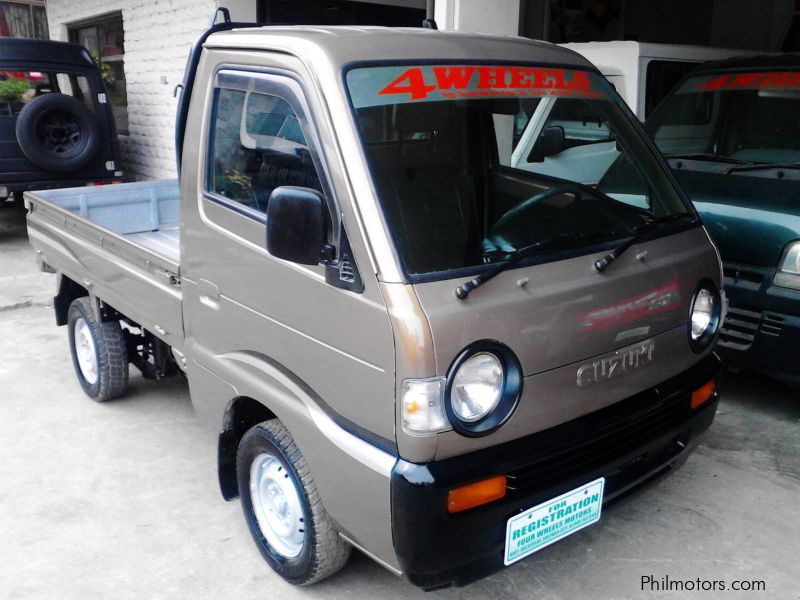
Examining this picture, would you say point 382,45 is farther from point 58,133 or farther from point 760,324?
point 58,133

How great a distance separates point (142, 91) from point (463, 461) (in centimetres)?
863

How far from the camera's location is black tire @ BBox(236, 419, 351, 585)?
2596 millimetres

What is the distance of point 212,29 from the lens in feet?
10.0

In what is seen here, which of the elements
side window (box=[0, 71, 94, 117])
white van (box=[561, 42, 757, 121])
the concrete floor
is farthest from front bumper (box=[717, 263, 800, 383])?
side window (box=[0, 71, 94, 117])

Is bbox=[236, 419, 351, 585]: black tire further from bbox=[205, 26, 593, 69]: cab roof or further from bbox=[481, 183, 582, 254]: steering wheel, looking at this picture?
bbox=[205, 26, 593, 69]: cab roof

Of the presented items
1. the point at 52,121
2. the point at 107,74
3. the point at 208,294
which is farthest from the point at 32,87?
the point at 208,294

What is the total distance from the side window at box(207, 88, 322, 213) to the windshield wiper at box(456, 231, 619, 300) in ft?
2.09

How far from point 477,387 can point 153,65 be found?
8188 mm

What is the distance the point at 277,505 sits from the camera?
286cm

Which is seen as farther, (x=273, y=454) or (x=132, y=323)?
(x=132, y=323)

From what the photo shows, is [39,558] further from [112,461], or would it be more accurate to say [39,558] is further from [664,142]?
[664,142]

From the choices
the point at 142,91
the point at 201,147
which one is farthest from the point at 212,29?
the point at 142,91

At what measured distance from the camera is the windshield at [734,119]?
4.68 m

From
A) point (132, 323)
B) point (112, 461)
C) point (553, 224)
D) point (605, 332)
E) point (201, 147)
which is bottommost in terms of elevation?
point (112, 461)
